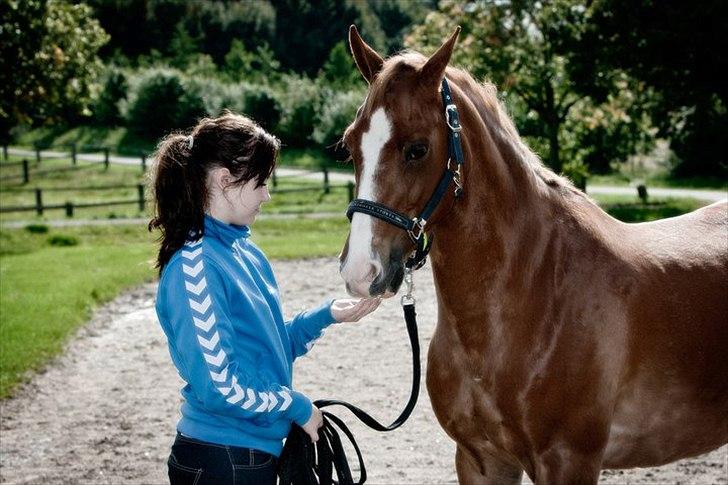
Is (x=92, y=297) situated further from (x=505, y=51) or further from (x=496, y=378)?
(x=505, y=51)

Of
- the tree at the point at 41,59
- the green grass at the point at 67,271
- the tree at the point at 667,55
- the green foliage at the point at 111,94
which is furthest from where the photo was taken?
the green foliage at the point at 111,94

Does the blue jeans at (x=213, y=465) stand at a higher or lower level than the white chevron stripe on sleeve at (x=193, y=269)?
lower

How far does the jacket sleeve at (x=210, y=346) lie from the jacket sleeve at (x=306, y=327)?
1.67 ft

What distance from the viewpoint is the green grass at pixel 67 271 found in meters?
8.39

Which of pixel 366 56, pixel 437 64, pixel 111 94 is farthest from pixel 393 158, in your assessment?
pixel 111 94

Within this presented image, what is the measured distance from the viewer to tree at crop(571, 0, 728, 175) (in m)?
17.2

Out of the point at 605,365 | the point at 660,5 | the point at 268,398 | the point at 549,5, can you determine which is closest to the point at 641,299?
the point at 605,365

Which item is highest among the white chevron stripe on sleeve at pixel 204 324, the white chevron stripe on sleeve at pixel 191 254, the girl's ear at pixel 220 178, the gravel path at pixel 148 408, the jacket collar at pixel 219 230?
the girl's ear at pixel 220 178

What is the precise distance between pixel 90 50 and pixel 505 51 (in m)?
10.9

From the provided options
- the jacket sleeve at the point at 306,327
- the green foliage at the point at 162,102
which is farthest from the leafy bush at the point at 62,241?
the green foliage at the point at 162,102

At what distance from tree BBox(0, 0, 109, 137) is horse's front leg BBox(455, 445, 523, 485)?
49.8ft

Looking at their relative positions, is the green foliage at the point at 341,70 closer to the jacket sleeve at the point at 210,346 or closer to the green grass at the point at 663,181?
the green grass at the point at 663,181

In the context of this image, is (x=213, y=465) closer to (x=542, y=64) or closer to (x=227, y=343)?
(x=227, y=343)

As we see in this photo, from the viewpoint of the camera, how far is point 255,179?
273 centimetres
